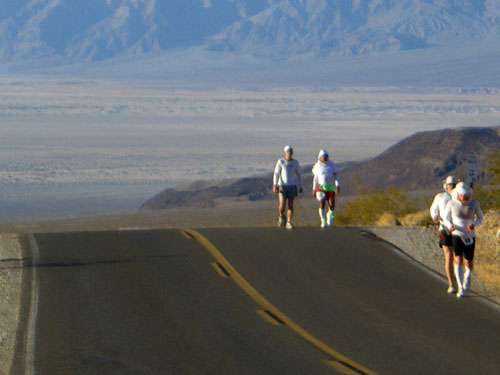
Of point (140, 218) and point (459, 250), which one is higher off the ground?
point (459, 250)

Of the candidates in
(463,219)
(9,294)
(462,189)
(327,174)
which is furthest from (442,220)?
(9,294)

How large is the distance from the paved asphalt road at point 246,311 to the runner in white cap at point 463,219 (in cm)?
71

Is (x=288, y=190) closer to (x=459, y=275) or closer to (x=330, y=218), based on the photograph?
(x=330, y=218)

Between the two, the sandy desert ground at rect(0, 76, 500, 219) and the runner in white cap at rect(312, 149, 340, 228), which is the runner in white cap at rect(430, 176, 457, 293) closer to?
the runner in white cap at rect(312, 149, 340, 228)

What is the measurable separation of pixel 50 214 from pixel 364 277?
1881 inches

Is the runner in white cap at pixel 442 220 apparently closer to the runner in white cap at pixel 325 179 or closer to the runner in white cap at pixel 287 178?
the runner in white cap at pixel 325 179

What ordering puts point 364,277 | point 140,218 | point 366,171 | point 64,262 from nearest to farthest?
point 364,277
point 64,262
point 140,218
point 366,171

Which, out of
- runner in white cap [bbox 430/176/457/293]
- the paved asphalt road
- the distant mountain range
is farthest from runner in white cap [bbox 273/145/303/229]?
the distant mountain range

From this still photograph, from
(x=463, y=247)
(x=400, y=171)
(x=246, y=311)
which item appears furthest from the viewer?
(x=400, y=171)

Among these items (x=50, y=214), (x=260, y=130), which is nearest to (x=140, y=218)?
(x=50, y=214)

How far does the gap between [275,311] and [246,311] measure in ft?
1.28

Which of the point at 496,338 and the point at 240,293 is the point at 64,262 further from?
the point at 496,338

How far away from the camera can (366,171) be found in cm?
8312

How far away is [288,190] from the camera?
20.7 metres
